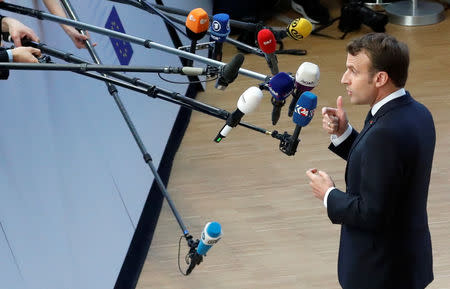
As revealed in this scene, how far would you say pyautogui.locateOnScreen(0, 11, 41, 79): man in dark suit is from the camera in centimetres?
229

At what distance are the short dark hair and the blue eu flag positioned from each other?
2048 millimetres

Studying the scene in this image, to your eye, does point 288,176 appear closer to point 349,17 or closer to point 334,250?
point 334,250

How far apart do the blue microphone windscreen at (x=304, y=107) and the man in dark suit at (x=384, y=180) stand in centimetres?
13

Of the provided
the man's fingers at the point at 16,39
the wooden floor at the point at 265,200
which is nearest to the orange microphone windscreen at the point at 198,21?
the man's fingers at the point at 16,39

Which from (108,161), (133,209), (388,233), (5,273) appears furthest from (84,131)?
(388,233)

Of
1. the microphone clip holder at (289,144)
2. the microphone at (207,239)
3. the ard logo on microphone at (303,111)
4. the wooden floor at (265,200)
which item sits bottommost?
the wooden floor at (265,200)

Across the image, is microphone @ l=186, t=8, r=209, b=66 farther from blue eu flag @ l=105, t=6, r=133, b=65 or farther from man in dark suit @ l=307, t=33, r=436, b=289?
blue eu flag @ l=105, t=6, r=133, b=65

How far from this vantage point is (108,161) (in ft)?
12.4

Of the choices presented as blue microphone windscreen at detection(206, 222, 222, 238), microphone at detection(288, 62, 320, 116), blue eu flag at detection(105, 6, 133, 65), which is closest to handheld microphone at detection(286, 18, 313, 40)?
microphone at detection(288, 62, 320, 116)

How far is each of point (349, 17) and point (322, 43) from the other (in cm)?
38

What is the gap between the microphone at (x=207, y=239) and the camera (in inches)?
111

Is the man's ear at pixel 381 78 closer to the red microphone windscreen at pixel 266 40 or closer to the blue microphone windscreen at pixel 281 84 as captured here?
the blue microphone windscreen at pixel 281 84

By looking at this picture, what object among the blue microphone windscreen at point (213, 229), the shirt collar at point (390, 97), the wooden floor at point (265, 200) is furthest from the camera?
the wooden floor at point (265, 200)

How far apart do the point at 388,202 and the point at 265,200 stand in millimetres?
2065
